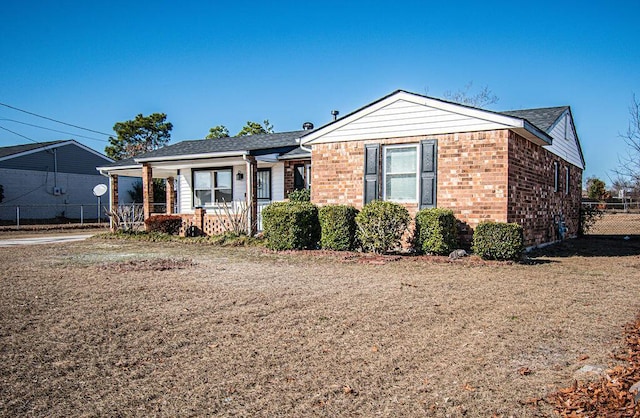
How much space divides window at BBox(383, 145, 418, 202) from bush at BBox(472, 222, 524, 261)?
218cm

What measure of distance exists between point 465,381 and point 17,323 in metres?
4.53

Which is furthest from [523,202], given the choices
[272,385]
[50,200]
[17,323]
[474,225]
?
[50,200]

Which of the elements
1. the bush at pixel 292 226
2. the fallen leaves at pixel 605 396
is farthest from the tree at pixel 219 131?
the fallen leaves at pixel 605 396

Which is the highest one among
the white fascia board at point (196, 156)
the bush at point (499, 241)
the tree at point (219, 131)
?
the tree at point (219, 131)

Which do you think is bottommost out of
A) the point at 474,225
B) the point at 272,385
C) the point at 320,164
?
the point at 272,385

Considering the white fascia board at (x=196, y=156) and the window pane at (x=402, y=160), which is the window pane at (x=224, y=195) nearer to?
the white fascia board at (x=196, y=156)

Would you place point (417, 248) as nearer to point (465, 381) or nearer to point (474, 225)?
point (474, 225)

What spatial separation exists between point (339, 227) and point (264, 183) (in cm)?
721

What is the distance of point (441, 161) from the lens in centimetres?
1101

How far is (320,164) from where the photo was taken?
12773mm

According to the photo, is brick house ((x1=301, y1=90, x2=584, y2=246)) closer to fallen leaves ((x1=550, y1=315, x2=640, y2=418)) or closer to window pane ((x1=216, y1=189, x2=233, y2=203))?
window pane ((x1=216, y1=189, x2=233, y2=203))

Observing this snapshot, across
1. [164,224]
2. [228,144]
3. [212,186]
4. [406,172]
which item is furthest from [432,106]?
[228,144]

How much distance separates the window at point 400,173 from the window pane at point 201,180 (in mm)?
9380

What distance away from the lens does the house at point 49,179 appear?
92.5 ft
